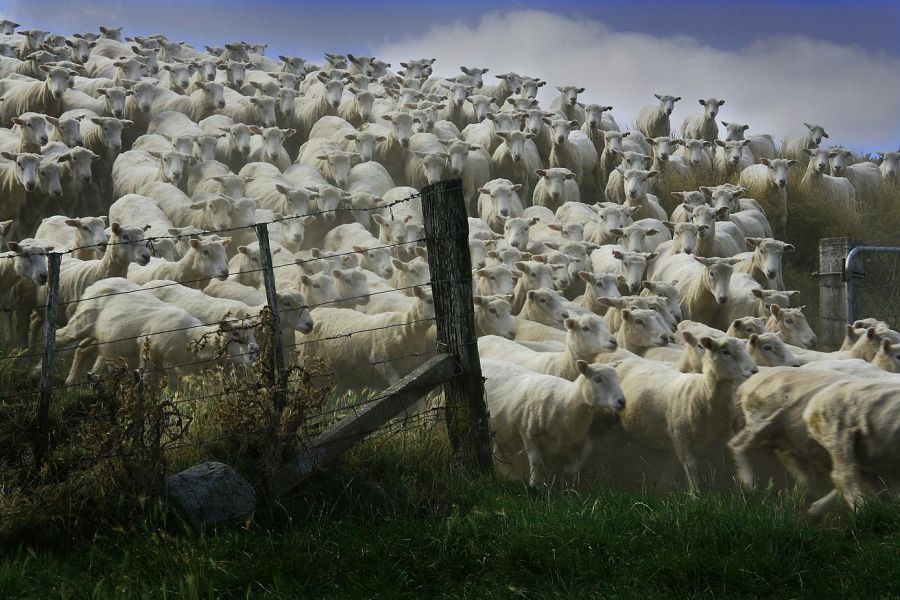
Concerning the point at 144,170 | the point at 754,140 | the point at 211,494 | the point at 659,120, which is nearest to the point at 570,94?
the point at 659,120

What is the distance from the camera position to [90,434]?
17.5ft

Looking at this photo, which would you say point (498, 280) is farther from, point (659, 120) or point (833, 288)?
point (659, 120)

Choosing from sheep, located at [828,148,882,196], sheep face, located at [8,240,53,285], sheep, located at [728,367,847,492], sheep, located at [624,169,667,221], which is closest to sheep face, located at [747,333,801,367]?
Result: sheep, located at [728,367,847,492]

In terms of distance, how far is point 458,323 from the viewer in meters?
6.15

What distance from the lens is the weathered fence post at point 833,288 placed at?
9.45 metres

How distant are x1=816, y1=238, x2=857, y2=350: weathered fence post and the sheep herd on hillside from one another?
1.05 feet

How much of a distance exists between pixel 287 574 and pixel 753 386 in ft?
12.5

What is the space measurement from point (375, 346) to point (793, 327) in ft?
13.5

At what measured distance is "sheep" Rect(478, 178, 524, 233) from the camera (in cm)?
1709

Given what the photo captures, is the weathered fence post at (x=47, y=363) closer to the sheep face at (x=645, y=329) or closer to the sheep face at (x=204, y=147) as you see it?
the sheep face at (x=645, y=329)

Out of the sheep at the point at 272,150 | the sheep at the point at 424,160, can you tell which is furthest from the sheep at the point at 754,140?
the sheep at the point at 272,150

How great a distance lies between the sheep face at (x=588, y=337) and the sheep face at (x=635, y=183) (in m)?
8.61

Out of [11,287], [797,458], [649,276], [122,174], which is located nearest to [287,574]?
[797,458]

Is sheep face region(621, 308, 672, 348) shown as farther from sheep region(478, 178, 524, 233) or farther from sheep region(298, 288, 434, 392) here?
sheep region(478, 178, 524, 233)
